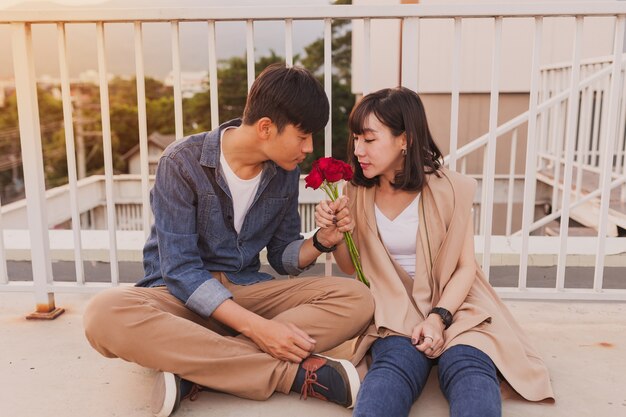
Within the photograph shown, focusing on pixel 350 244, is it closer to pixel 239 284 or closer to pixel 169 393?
pixel 239 284

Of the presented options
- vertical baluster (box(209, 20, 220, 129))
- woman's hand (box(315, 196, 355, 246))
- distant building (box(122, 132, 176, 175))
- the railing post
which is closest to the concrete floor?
the railing post

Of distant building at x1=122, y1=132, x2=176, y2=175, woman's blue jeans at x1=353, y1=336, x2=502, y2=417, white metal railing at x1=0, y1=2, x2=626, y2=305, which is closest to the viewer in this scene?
woman's blue jeans at x1=353, y1=336, x2=502, y2=417

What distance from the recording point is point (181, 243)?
1.71 m

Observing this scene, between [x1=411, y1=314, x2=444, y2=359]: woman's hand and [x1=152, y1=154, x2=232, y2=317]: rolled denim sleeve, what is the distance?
53 centimetres

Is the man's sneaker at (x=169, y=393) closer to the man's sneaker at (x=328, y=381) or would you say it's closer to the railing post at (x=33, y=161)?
the man's sneaker at (x=328, y=381)

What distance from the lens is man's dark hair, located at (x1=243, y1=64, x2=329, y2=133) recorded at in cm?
168

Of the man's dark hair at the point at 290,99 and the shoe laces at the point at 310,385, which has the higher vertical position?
the man's dark hair at the point at 290,99

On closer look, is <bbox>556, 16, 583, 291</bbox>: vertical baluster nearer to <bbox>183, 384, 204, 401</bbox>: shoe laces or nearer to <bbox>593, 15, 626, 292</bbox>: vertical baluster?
<bbox>593, 15, 626, 292</bbox>: vertical baluster

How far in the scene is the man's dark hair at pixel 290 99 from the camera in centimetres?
168

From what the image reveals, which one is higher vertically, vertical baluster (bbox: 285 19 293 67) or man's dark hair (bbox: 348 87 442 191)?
vertical baluster (bbox: 285 19 293 67)

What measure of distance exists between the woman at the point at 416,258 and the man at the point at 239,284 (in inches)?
3.8

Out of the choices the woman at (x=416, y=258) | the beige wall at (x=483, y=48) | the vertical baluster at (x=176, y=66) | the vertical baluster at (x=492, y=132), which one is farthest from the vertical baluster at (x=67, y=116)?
the beige wall at (x=483, y=48)

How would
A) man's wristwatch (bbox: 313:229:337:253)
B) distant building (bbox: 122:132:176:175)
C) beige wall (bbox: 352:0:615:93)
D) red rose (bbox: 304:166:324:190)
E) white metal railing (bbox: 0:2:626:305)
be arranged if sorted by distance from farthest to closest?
distant building (bbox: 122:132:176:175) < beige wall (bbox: 352:0:615:93) < white metal railing (bbox: 0:2:626:305) < man's wristwatch (bbox: 313:229:337:253) < red rose (bbox: 304:166:324:190)

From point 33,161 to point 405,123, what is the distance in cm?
132
